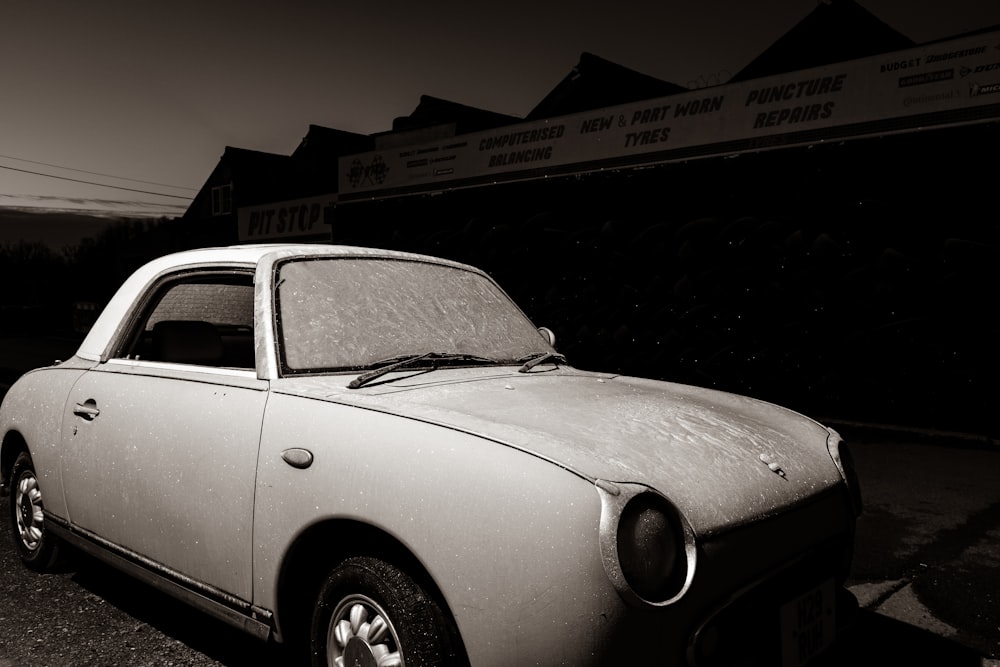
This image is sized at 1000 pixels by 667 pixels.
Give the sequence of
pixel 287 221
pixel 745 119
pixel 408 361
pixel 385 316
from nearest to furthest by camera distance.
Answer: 1. pixel 408 361
2. pixel 385 316
3. pixel 745 119
4. pixel 287 221

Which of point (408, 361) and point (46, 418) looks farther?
point (46, 418)

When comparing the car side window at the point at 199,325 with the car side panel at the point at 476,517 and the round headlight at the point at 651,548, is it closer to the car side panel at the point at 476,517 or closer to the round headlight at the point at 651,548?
the car side panel at the point at 476,517

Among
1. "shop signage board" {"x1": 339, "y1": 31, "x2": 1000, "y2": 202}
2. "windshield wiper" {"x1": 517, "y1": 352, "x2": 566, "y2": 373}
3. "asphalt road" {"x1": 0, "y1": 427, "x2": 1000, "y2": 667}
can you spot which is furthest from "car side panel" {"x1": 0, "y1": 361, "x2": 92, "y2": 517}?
"shop signage board" {"x1": 339, "y1": 31, "x2": 1000, "y2": 202}

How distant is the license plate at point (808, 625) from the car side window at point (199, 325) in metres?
2.22

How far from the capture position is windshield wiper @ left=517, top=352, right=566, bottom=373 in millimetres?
2939

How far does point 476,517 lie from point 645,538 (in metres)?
0.40

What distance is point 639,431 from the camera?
2127mm

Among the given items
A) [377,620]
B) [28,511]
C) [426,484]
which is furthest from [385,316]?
[28,511]

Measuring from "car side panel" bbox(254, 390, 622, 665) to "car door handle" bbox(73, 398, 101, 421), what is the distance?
4.40 feet

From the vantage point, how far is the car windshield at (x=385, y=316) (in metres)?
2.61

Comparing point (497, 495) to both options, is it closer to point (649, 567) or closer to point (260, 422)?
point (649, 567)

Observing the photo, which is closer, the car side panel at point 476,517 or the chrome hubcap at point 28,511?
the car side panel at point 476,517

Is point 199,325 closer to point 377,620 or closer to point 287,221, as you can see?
point 377,620

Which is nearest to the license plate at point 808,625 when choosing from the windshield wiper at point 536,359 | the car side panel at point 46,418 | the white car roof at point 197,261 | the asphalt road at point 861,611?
the asphalt road at point 861,611
